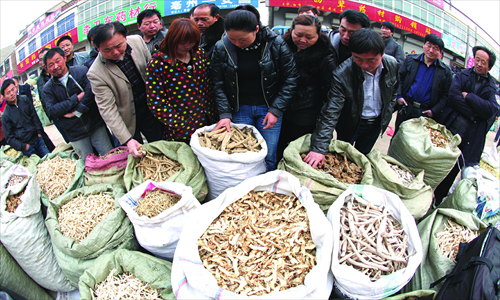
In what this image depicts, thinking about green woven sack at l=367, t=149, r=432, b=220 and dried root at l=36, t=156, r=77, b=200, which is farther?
dried root at l=36, t=156, r=77, b=200

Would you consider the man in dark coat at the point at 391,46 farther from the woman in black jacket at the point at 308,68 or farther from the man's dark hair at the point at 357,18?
the woman in black jacket at the point at 308,68

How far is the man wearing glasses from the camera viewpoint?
9.19 feet

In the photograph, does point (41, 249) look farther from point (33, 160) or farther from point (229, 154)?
point (229, 154)

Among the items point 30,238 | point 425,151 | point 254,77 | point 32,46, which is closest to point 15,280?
point 30,238

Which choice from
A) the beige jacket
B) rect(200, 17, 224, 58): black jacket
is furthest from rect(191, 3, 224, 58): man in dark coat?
the beige jacket

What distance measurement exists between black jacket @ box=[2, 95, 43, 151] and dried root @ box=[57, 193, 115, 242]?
7.01 ft

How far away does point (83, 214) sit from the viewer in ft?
5.44

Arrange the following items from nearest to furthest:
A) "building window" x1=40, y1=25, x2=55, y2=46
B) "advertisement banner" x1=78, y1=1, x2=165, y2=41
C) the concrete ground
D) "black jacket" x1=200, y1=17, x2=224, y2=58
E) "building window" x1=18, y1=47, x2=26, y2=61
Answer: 1. "black jacket" x1=200, y1=17, x2=224, y2=58
2. the concrete ground
3. "advertisement banner" x1=78, y1=1, x2=165, y2=41
4. "building window" x1=40, y1=25, x2=55, y2=46
5. "building window" x1=18, y1=47, x2=26, y2=61


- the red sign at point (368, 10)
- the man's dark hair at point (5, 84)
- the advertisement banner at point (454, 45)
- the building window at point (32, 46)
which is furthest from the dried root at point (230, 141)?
the building window at point (32, 46)

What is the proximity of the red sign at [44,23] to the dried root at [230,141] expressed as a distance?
87.7ft

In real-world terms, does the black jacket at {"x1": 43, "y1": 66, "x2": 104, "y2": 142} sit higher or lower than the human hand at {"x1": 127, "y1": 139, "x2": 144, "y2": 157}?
higher

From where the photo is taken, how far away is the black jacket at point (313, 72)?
2.00 meters

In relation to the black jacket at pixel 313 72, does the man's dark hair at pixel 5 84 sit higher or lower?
lower

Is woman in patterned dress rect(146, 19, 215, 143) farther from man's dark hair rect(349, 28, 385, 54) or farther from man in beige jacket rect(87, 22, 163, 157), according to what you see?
man's dark hair rect(349, 28, 385, 54)
